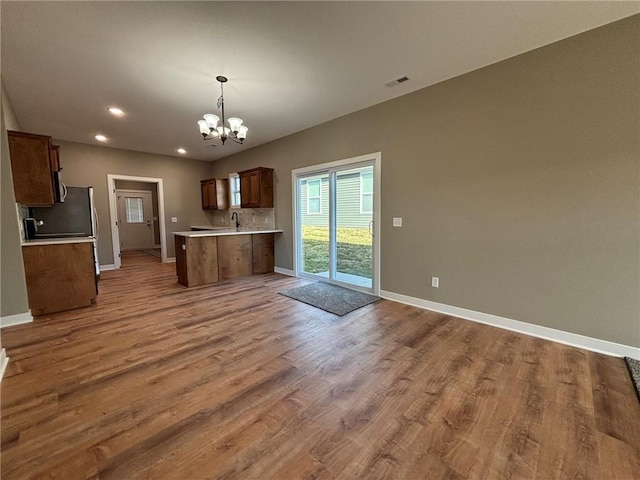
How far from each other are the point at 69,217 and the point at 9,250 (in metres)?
1.73

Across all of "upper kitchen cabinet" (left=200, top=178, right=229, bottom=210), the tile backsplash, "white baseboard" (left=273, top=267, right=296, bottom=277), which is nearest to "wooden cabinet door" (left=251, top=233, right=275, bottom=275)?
"white baseboard" (left=273, top=267, right=296, bottom=277)

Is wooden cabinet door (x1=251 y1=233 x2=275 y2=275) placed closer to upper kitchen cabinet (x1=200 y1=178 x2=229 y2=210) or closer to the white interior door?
upper kitchen cabinet (x1=200 y1=178 x2=229 y2=210)

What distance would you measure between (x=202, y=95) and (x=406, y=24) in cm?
256

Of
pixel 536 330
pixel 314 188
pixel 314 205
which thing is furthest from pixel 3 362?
pixel 536 330

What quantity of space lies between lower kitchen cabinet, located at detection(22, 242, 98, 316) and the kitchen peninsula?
48.8 inches

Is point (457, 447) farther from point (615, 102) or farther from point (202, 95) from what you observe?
point (202, 95)

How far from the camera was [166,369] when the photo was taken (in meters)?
2.07

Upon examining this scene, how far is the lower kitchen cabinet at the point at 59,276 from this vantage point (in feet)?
10.2

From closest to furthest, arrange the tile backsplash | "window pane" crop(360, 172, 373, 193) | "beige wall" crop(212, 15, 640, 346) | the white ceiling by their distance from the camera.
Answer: the white ceiling, "beige wall" crop(212, 15, 640, 346), "window pane" crop(360, 172, 373, 193), the tile backsplash

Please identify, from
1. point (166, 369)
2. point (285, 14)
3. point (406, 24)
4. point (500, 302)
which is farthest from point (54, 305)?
point (500, 302)

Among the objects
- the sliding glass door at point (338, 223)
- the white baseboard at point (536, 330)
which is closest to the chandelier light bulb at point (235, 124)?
the sliding glass door at point (338, 223)

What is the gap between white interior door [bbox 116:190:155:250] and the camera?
8.68 meters

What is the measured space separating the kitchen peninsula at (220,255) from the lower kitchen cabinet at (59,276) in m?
1.24

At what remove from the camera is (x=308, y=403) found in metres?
1.70
